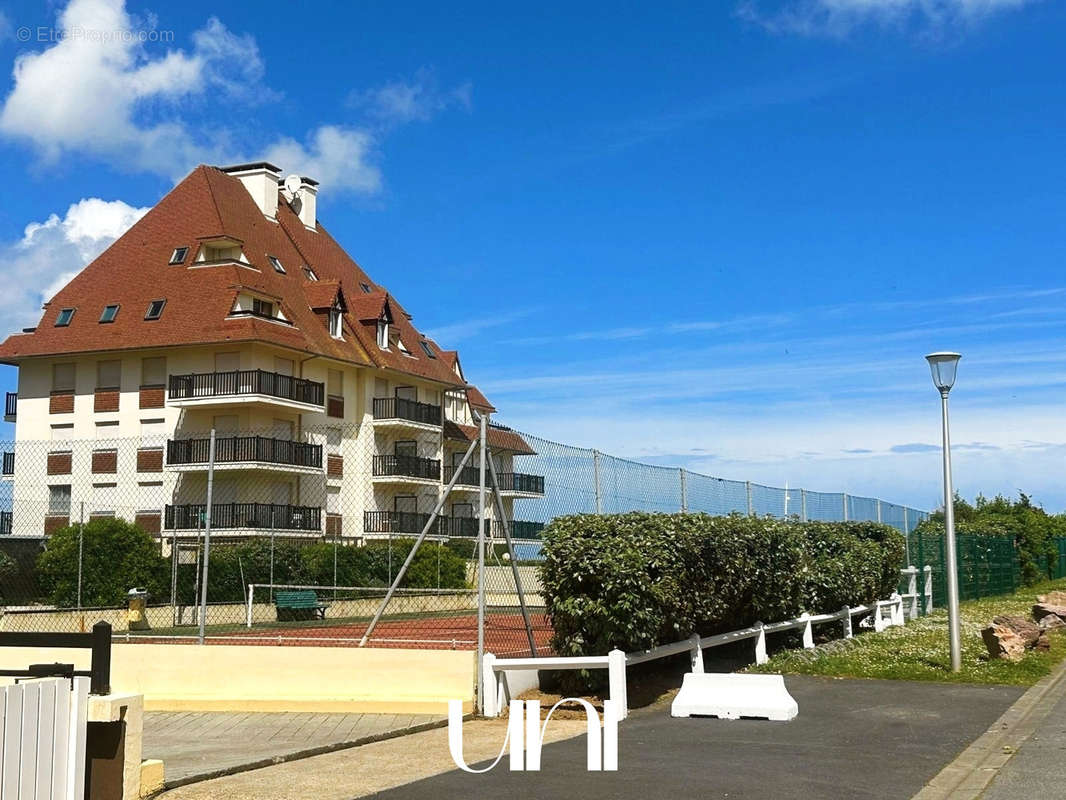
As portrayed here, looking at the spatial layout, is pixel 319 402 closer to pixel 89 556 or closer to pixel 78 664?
pixel 89 556

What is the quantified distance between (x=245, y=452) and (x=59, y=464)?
8.07m

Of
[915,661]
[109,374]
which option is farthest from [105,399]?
[915,661]

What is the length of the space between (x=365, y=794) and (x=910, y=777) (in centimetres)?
395

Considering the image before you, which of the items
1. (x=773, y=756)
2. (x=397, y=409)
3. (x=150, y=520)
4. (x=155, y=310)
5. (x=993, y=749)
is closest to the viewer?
(x=773, y=756)

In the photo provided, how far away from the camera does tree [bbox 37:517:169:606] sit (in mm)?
17438

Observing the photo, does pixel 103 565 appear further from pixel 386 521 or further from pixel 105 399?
pixel 105 399

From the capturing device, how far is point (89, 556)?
19625mm

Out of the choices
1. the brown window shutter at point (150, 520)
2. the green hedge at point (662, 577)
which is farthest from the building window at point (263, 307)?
the green hedge at point (662, 577)

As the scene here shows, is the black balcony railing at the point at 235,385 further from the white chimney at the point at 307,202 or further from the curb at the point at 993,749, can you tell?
the curb at the point at 993,749

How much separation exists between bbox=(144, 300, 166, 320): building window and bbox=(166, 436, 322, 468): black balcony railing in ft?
18.3

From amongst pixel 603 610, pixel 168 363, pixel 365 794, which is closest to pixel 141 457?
pixel 168 363

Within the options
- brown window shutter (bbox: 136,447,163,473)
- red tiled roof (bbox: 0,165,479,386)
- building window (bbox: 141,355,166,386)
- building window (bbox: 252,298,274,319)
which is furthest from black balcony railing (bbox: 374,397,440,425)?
brown window shutter (bbox: 136,447,163,473)

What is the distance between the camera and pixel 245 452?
3797cm

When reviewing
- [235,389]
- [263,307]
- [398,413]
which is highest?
[263,307]
